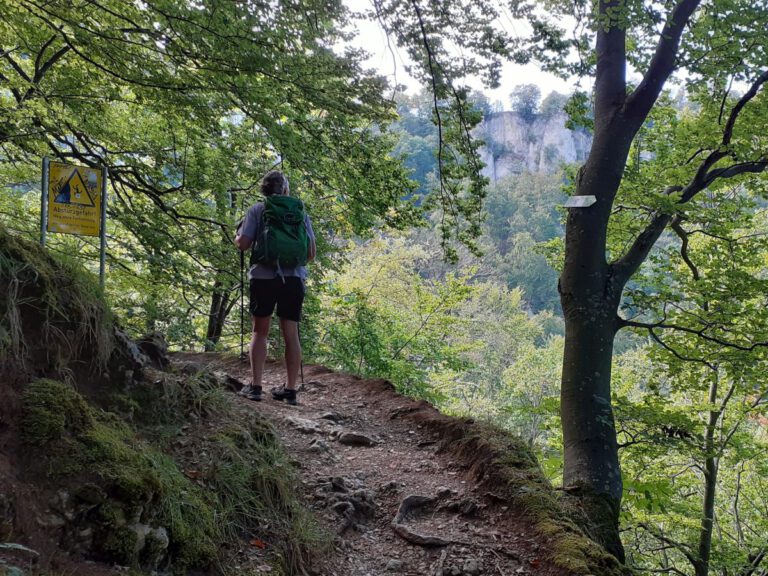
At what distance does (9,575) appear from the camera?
4.34ft

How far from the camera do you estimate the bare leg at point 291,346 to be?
4316 mm

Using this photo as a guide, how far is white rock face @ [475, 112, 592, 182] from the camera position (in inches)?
3529

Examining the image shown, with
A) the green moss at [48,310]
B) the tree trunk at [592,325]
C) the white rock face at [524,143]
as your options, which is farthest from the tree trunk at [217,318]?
the white rock face at [524,143]

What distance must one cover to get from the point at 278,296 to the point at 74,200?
5.13ft

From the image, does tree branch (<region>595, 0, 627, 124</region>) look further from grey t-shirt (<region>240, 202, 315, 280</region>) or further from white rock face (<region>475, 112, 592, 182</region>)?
white rock face (<region>475, 112, 592, 182</region>)

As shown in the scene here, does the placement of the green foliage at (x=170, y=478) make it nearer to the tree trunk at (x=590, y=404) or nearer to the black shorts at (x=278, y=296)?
the black shorts at (x=278, y=296)

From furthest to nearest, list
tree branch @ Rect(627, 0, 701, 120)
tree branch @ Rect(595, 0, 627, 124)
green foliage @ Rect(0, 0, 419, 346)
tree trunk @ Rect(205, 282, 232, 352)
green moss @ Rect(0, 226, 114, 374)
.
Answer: tree trunk @ Rect(205, 282, 232, 352)
tree branch @ Rect(595, 0, 627, 124)
tree branch @ Rect(627, 0, 701, 120)
green foliage @ Rect(0, 0, 419, 346)
green moss @ Rect(0, 226, 114, 374)

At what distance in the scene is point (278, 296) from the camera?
4.21 metres

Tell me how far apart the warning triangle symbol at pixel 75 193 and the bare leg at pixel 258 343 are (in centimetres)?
148

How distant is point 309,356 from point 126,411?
6.01 metres

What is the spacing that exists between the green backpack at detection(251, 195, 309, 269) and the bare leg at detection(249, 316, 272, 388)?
507mm

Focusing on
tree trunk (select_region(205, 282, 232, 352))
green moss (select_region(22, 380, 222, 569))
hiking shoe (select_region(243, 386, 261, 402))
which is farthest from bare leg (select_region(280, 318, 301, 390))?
tree trunk (select_region(205, 282, 232, 352))

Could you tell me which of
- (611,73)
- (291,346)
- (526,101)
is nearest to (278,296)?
(291,346)

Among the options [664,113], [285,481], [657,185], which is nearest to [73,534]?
[285,481]
